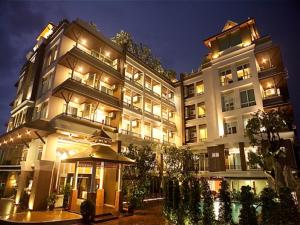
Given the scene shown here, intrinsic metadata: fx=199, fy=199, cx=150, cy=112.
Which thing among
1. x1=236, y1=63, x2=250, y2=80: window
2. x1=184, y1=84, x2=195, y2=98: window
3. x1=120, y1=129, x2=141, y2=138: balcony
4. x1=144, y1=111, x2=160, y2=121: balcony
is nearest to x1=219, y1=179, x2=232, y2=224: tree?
x1=120, y1=129, x2=141, y2=138: balcony

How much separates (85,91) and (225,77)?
2078 cm

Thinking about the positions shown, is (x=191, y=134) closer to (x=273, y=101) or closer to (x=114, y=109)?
(x=273, y=101)

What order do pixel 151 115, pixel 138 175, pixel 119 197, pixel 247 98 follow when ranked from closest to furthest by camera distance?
pixel 119 197, pixel 138 175, pixel 247 98, pixel 151 115

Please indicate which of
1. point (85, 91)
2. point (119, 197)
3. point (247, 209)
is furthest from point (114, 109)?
point (247, 209)

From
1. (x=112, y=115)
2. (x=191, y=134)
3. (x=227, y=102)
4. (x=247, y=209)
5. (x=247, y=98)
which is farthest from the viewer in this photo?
(x=191, y=134)

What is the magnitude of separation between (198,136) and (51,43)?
24.1m

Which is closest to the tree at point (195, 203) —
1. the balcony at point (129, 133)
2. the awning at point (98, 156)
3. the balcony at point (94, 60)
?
the awning at point (98, 156)

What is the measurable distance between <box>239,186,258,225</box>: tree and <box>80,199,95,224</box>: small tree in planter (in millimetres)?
9342

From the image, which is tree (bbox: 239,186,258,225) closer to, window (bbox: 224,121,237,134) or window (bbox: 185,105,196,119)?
window (bbox: 224,121,237,134)

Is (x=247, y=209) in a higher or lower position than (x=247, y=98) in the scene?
lower

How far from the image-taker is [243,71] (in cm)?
2828

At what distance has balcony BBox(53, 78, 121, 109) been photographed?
18539mm

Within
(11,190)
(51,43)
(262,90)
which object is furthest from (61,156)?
(262,90)

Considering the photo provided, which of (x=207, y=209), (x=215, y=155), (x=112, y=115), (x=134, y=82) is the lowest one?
(x=207, y=209)
